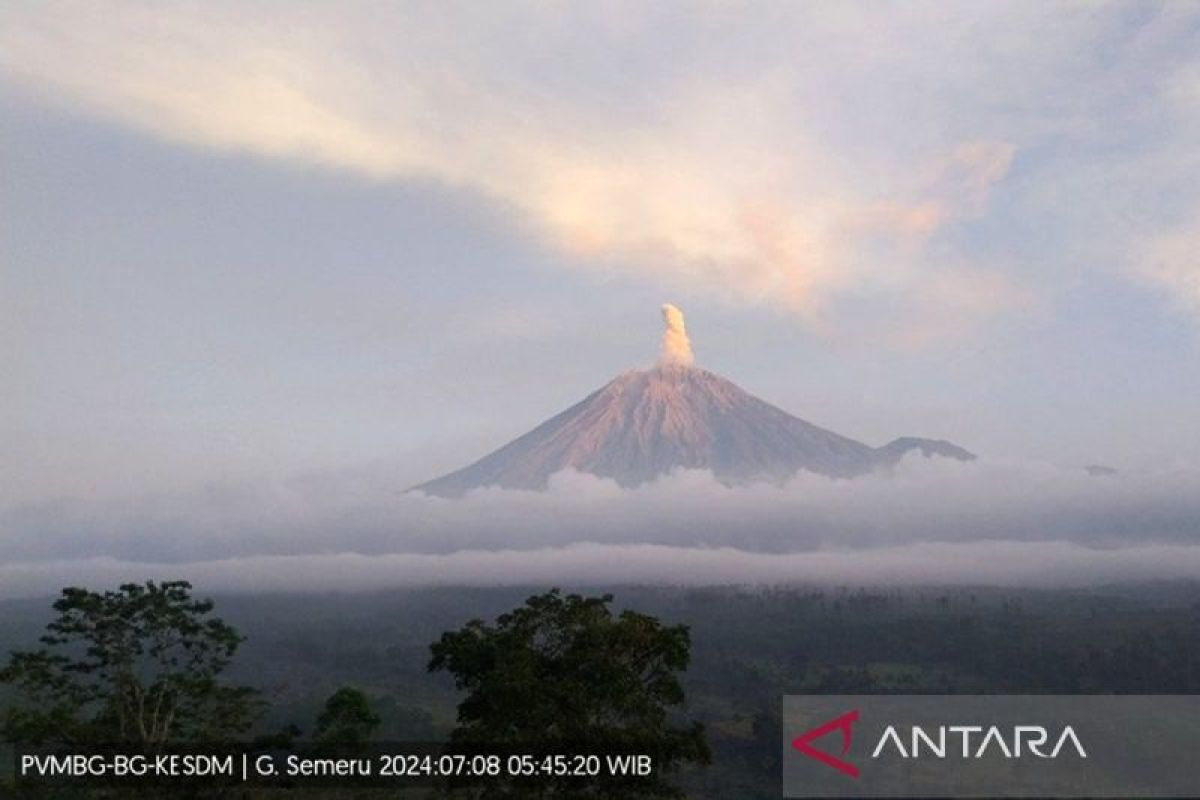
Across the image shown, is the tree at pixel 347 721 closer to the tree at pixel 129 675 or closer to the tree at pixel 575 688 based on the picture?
the tree at pixel 129 675

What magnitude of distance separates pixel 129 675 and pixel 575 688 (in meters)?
17.4

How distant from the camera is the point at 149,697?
34.6 metres

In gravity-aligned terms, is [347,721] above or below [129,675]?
below

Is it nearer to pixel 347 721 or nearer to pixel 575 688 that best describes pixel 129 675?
pixel 347 721

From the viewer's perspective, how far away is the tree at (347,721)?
4078 centimetres

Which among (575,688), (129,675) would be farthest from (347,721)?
(575,688)

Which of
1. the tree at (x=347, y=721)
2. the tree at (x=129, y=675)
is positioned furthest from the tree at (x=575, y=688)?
the tree at (x=347, y=721)

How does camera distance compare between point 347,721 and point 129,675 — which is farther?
point 347,721

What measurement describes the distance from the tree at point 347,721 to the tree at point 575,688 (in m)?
13.1

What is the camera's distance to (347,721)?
4097 centimetres

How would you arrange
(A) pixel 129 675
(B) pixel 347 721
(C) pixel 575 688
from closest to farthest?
(C) pixel 575 688 → (A) pixel 129 675 → (B) pixel 347 721

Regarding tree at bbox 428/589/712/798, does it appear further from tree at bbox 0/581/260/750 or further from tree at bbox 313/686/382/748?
tree at bbox 313/686/382/748

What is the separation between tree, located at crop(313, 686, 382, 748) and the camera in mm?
40781

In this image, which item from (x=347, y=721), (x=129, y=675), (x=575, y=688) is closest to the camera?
(x=575, y=688)
